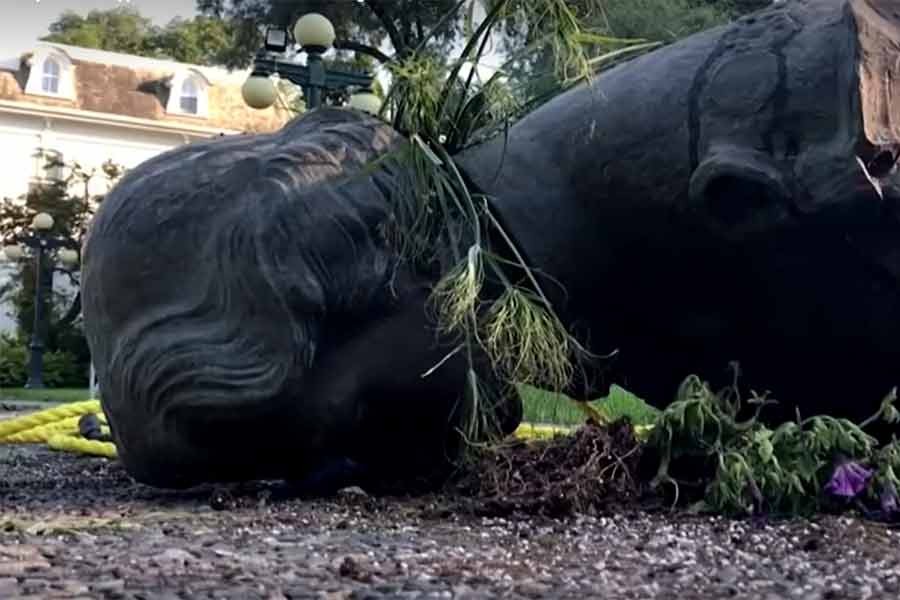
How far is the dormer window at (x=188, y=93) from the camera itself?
41938 mm

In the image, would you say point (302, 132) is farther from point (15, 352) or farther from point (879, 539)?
point (15, 352)

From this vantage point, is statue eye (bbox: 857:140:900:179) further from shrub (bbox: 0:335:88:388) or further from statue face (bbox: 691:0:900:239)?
shrub (bbox: 0:335:88:388)

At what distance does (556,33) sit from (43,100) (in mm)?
38336

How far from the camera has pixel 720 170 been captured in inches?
144

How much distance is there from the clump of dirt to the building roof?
37.0 metres

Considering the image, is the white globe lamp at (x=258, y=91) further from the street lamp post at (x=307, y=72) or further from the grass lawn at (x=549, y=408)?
the grass lawn at (x=549, y=408)

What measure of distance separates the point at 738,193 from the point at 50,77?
131 feet

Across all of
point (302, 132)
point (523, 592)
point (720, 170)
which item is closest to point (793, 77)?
point (720, 170)

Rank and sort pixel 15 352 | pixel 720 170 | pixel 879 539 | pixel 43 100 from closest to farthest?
pixel 879 539 → pixel 720 170 → pixel 15 352 → pixel 43 100

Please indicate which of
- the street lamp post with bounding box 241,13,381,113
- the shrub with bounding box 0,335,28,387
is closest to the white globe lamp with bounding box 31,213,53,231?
the shrub with bounding box 0,335,28,387

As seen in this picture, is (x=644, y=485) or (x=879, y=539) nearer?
(x=879, y=539)

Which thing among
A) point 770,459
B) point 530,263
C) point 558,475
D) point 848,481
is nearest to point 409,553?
point 558,475

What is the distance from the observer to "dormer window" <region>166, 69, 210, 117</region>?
41.9 m

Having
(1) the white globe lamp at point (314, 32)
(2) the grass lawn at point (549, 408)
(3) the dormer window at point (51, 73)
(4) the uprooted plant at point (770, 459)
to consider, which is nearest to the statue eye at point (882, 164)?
(4) the uprooted plant at point (770, 459)
